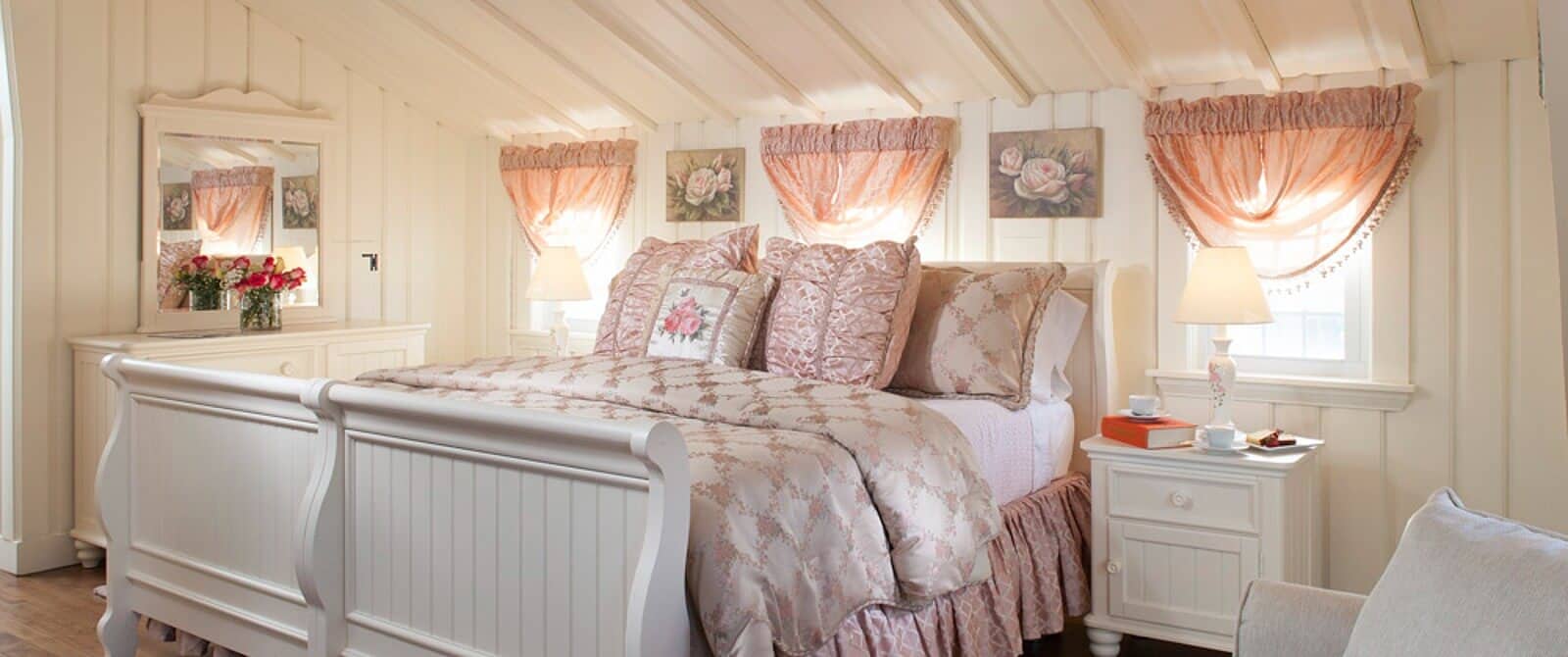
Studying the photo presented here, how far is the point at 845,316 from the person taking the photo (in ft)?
11.6

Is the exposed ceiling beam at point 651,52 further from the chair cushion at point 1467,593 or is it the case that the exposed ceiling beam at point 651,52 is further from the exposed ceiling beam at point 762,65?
the chair cushion at point 1467,593

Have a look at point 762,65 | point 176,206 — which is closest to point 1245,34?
point 762,65

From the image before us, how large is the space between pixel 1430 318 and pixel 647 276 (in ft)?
7.56

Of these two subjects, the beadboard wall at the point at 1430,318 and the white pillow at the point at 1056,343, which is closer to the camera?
the beadboard wall at the point at 1430,318

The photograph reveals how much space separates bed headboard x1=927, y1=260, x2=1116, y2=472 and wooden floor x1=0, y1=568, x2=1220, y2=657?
1.87ft

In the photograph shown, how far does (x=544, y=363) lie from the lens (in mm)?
3477

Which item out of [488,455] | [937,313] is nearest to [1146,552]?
[937,313]

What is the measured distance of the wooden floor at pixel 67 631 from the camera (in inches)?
135

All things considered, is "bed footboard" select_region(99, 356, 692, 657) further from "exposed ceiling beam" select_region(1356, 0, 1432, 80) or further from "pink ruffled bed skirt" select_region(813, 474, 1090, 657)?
"exposed ceiling beam" select_region(1356, 0, 1432, 80)

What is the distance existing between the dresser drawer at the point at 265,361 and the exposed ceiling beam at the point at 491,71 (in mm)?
1243

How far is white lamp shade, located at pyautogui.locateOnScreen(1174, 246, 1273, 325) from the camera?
339cm

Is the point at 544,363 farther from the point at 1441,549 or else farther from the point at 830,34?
the point at 1441,549

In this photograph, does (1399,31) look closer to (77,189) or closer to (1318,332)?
(1318,332)

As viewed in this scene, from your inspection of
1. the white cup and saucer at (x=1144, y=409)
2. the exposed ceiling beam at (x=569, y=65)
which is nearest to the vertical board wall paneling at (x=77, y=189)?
the exposed ceiling beam at (x=569, y=65)
